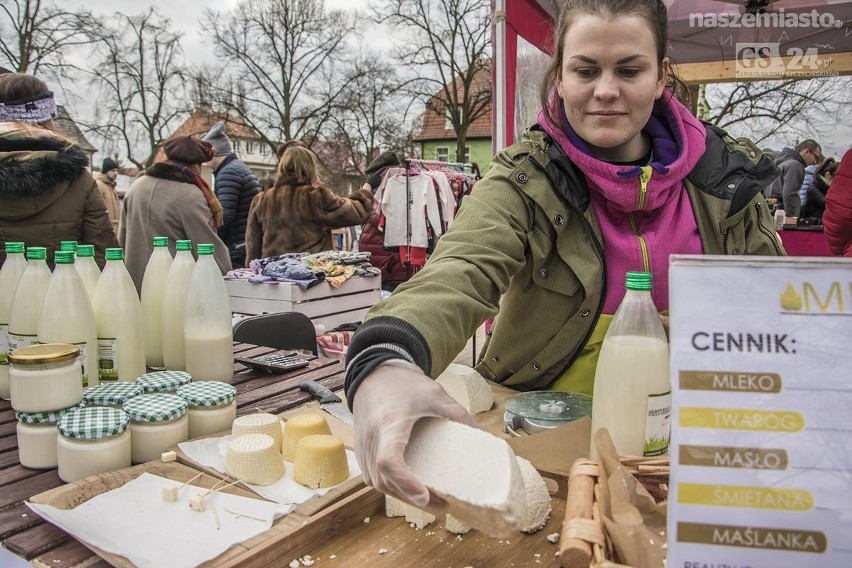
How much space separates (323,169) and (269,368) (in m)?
22.9

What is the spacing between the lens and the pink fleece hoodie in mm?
1527

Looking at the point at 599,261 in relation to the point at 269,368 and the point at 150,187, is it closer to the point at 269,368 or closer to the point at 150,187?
the point at 269,368

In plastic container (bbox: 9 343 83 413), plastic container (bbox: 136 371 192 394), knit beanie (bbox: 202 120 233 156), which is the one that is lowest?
plastic container (bbox: 136 371 192 394)

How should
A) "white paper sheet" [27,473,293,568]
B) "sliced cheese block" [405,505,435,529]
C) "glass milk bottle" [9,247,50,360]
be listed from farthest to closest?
1. "glass milk bottle" [9,247,50,360]
2. "sliced cheese block" [405,505,435,529]
3. "white paper sheet" [27,473,293,568]

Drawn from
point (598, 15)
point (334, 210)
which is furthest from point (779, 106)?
point (598, 15)

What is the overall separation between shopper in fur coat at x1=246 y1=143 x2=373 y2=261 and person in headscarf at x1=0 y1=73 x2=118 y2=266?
2.18 metres

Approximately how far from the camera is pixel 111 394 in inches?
56.1

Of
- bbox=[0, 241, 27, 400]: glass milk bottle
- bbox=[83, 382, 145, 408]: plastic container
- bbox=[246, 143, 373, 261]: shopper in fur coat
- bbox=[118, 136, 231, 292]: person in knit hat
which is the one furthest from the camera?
bbox=[246, 143, 373, 261]: shopper in fur coat

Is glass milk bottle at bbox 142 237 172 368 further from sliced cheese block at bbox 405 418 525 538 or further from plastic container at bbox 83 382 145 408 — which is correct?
sliced cheese block at bbox 405 418 525 538

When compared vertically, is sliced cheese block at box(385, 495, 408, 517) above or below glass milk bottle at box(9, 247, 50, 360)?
below

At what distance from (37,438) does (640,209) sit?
1.52m

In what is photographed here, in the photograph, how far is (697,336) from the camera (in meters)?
0.63
